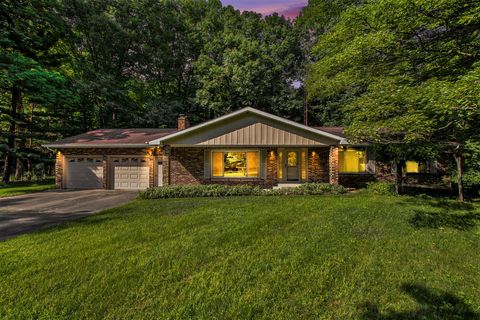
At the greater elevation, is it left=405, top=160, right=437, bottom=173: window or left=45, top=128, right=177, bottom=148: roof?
left=45, top=128, right=177, bottom=148: roof

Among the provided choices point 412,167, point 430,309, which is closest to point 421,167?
point 412,167

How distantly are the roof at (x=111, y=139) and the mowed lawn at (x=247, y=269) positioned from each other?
845 cm

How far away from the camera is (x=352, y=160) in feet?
48.0

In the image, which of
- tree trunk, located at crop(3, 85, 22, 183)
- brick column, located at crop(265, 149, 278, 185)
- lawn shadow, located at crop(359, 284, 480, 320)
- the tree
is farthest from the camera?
tree trunk, located at crop(3, 85, 22, 183)

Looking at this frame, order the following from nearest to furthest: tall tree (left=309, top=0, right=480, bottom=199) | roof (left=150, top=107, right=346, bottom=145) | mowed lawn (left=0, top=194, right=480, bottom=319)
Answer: mowed lawn (left=0, top=194, right=480, bottom=319) < tall tree (left=309, top=0, right=480, bottom=199) < roof (left=150, top=107, right=346, bottom=145)

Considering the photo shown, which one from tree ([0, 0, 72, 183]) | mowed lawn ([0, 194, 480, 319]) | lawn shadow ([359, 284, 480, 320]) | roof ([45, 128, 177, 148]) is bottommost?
lawn shadow ([359, 284, 480, 320])

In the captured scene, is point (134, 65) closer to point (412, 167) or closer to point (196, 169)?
point (196, 169)

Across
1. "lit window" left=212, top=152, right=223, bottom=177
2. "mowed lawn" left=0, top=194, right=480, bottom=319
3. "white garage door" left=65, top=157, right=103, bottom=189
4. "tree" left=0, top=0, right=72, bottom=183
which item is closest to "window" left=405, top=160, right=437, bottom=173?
"mowed lawn" left=0, top=194, right=480, bottom=319

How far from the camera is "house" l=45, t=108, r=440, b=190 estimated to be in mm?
12672

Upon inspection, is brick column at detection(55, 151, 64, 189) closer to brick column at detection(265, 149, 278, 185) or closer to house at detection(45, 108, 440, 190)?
house at detection(45, 108, 440, 190)

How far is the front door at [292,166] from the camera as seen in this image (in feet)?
47.8

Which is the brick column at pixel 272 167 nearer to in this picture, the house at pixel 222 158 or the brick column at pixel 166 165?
the house at pixel 222 158

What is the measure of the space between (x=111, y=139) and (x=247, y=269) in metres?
14.6

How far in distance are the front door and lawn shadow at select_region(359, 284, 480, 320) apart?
11.4m
